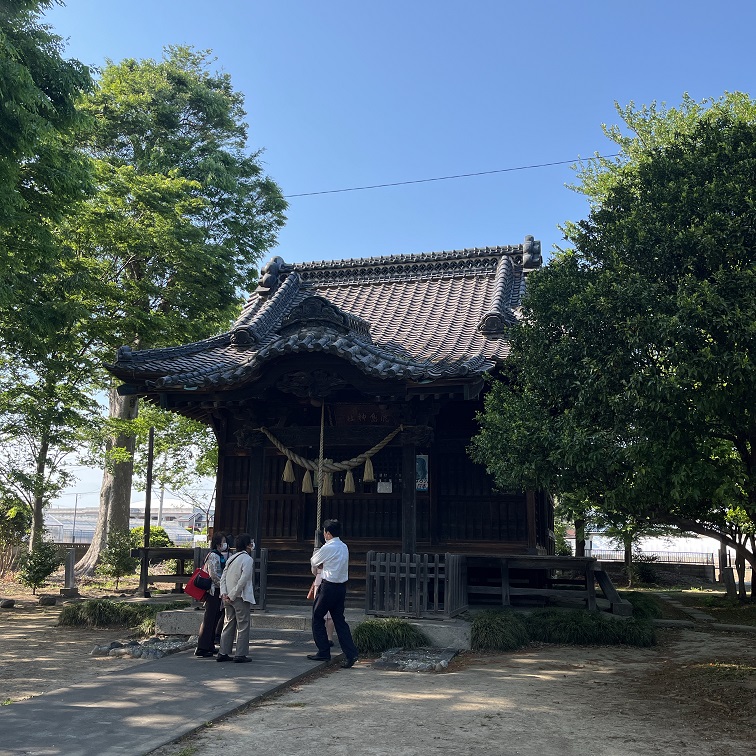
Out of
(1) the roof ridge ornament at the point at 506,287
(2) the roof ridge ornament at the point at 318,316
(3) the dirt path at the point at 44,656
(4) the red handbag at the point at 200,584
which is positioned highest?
(1) the roof ridge ornament at the point at 506,287

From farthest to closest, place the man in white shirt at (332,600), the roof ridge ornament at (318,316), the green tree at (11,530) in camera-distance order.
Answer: the green tree at (11,530) → the roof ridge ornament at (318,316) → the man in white shirt at (332,600)

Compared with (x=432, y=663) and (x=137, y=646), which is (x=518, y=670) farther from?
(x=137, y=646)

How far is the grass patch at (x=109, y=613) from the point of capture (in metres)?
12.8

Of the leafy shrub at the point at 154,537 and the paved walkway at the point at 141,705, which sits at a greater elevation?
the leafy shrub at the point at 154,537

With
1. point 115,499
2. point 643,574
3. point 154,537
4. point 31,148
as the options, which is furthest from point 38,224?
point 643,574

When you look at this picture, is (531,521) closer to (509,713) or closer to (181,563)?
(509,713)

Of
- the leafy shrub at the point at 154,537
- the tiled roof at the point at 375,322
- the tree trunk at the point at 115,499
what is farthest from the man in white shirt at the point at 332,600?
the leafy shrub at the point at 154,537

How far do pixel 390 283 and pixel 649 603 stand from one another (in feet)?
31.5

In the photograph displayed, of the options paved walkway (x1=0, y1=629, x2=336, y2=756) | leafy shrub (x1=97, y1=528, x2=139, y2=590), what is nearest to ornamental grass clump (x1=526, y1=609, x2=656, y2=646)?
paved walkway (x1=0, y1=629, x2=336, y2=756)

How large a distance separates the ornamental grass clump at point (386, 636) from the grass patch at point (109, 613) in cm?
421

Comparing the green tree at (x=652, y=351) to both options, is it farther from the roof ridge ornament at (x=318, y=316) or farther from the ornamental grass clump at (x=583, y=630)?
the roof ridge ornament at (x=318, y=316)

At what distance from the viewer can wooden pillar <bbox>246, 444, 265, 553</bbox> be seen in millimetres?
12328

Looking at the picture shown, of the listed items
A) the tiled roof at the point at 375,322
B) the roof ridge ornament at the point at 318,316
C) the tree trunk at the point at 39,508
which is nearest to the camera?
the tiled roof at the point at 375,322

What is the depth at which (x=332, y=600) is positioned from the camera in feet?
29.2
